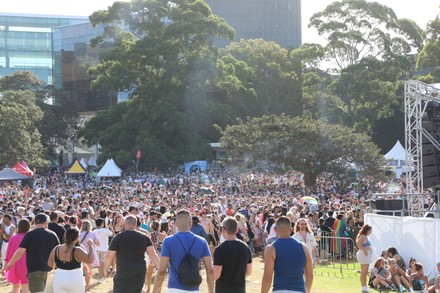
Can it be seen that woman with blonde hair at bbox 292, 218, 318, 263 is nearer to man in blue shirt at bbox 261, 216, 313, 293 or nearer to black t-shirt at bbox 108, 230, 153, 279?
black t-shirt at bbox 108, 230, 153, 279

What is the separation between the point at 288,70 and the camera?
6631 cm

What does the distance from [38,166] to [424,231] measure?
44780mm

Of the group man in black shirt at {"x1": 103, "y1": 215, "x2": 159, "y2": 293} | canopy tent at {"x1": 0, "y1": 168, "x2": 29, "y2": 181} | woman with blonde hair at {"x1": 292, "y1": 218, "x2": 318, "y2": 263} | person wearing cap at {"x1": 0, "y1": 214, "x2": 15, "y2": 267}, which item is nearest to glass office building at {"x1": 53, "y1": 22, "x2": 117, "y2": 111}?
canopy tent at {"x1": 0, "y1": 168, "x2": 29, "y2": 181}

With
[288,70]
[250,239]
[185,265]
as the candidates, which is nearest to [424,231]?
[250,239]

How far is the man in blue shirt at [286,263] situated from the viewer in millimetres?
8062

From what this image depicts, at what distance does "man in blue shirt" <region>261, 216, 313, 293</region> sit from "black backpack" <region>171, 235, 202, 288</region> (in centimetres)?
72

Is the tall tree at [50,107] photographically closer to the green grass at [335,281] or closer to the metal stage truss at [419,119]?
the metal stage truss at [419,119]

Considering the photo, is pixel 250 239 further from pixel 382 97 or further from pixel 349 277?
pixel 382 97

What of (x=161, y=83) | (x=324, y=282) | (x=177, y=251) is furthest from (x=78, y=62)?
(x=177, y=251)

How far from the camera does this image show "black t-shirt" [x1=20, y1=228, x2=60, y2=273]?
417 inches

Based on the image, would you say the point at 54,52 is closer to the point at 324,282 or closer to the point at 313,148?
the point at 313,148

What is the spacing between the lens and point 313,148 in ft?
140

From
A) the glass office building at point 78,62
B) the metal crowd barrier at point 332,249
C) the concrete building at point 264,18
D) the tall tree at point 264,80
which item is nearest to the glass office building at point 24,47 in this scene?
the glass office building at point 78,62

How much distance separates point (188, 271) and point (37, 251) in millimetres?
3067
